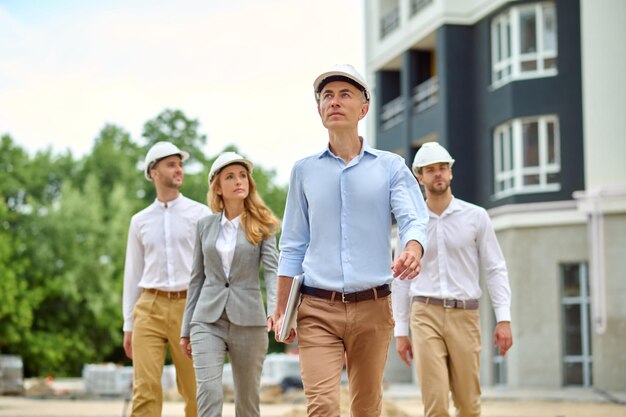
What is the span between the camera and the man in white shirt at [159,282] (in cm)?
1081

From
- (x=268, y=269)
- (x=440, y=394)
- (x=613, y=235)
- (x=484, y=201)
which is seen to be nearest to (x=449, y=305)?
(x=440, y=394)

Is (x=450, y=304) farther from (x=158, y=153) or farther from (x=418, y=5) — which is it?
(x=418, y=5)

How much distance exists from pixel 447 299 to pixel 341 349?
3078 mm

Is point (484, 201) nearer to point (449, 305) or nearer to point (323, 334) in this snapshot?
point (449, 305)

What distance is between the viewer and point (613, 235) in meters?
33.5

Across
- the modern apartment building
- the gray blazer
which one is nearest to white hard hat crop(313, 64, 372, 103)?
the gray blazer

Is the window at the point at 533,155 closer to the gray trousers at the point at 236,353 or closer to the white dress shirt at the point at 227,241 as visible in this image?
the white dress shirt at the point at 227,241

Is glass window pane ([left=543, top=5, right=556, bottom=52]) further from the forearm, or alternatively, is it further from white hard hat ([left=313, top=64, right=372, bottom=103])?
the forearm

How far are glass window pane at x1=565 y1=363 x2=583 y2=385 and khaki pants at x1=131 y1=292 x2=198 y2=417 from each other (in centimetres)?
2513

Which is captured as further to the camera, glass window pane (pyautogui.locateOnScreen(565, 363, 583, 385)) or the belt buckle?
glass window pane (pyautogui.locateOnScreen(565, 363, 583, 385))

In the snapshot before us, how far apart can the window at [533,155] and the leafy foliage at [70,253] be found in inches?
1088

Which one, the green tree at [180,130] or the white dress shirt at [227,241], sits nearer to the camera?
the white dress shirt at [227,241]

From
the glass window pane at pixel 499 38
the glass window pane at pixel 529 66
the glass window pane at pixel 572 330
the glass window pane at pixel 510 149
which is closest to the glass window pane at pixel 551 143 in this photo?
the glass window pane at pixel 510 149

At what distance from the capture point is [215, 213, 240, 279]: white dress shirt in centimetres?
1005
